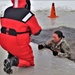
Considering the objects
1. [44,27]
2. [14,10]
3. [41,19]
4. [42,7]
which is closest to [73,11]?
[42,7]

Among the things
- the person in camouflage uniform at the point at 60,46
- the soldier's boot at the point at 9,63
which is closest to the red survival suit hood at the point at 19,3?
the soldier's boot at the point at 9,63

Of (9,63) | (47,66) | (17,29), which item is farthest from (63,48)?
(9,63)

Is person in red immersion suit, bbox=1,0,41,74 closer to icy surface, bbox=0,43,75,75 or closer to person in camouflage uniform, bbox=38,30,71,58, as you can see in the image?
icy surface, bbox=0,43,75,75

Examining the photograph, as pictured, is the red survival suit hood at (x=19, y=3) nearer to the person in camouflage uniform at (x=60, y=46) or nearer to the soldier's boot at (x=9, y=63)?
the soldier's boot at (x=9, y=63)

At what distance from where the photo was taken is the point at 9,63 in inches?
185

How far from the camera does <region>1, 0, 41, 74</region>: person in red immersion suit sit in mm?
4773

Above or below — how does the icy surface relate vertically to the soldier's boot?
below

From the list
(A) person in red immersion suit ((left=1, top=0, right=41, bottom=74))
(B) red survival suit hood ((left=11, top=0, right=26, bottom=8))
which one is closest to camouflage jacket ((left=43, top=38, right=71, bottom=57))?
(A) person in red immersion suit ((left=1, top=0, right=41, bottom=74))

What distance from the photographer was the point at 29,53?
508cm

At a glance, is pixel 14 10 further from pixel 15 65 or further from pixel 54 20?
pixel 54 20

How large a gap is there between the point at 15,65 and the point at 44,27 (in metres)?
3.97

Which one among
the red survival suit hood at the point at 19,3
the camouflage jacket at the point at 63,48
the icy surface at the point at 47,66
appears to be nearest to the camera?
the red survival suit hood at the point at 19,3

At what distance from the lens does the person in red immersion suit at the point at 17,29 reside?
4.77 meters

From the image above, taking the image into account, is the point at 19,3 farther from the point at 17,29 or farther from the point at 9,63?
the point at 9,63
